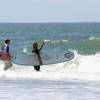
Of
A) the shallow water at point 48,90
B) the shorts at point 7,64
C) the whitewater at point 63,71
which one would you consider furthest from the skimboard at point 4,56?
the shallow water at point 48,90

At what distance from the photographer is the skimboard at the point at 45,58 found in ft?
69.3

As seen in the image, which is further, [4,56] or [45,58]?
[45,58]

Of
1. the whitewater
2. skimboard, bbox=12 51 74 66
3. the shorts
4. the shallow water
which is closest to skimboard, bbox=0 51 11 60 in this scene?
the shorts

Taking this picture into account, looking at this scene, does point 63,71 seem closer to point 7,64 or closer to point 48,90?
point 7,64

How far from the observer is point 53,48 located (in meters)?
39.6

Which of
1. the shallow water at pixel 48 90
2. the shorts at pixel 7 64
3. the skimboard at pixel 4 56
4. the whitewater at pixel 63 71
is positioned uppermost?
the skimboard at pixel 4 56

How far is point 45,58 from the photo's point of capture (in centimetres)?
2175

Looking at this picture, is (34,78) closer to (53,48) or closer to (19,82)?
(19,82)

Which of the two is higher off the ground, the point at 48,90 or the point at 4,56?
the point at 4,56

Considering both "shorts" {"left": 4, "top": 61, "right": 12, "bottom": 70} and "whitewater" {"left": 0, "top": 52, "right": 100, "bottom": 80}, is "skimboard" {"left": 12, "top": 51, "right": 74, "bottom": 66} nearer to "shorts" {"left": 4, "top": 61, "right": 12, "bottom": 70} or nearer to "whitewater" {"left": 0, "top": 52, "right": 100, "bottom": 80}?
"whitewater" {"left": 0, "top": 52, "right": 100, "bottom": 80}

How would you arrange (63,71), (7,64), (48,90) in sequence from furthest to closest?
(63,71) → (7,64) → (48,90)

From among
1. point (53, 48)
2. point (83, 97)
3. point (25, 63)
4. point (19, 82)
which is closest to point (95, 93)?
point (83, 97)

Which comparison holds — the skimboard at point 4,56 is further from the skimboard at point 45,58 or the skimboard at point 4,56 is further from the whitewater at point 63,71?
the skimboard at point 45,58

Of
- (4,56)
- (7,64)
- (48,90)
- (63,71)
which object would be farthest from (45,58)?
(48,90)
